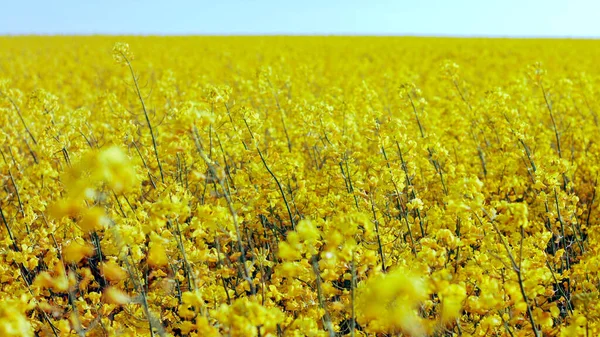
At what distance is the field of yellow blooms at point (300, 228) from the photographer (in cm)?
201

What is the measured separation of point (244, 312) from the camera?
1.78 m

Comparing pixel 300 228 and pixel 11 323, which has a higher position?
pixel 300 228

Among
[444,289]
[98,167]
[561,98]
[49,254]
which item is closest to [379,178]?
[444,289]

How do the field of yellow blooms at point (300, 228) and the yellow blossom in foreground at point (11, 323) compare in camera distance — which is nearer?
the yellow blossom in foreground at point (11, 323)

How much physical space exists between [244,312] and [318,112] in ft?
8.15

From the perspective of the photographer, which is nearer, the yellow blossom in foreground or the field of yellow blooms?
the yellow blossom in foreground

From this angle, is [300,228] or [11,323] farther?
[300,228]

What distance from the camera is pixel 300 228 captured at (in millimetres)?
1863

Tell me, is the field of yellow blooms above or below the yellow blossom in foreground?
above

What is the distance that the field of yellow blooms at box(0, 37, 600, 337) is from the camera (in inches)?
79.0

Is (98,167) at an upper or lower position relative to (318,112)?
lower

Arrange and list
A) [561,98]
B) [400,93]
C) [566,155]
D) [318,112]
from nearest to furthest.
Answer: [318,112] < [400,93] < [566,155] < [561,98]

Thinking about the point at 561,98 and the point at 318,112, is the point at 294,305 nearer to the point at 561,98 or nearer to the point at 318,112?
the point at 318,112

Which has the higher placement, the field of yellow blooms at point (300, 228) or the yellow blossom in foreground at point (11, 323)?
the field of yellow blooms at point (300, 228)
